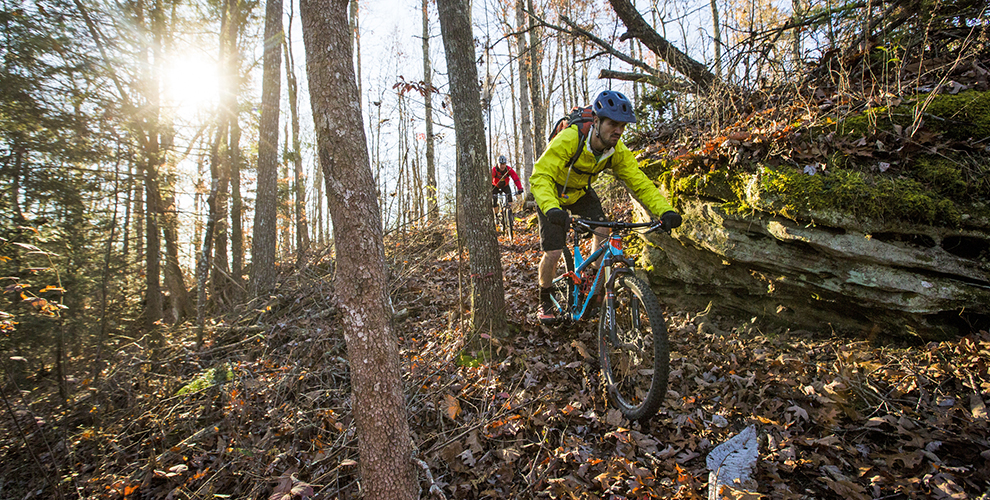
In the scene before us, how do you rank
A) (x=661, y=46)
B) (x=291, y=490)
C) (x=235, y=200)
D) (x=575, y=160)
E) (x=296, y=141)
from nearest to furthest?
(x=291, y=490)
(x=575, y=160)
(x=661, y=46)
(x=235, y=200)
(x=296, y=141)

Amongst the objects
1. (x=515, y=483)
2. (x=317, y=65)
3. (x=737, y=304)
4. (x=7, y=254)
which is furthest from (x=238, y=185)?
(x=737, y=304)

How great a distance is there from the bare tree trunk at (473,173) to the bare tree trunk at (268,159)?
634 centimetres

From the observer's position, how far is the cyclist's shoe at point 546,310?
4.21 m

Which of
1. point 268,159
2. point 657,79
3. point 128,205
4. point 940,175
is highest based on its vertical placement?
point 268,159

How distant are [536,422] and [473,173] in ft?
8.25

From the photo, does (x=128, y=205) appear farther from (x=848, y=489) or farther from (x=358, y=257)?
(x=848, y=489)

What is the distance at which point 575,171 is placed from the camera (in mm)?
3854

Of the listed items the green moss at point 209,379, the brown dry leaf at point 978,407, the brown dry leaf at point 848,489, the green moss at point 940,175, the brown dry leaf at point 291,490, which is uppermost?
the green moss at point 940,175

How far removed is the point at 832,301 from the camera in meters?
3.37

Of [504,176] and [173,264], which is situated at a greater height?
[504,176]

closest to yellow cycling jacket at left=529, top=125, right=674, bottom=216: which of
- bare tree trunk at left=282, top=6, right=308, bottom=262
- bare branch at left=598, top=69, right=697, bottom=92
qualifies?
bare branch at left=598, top=69, right=697, bottom=92

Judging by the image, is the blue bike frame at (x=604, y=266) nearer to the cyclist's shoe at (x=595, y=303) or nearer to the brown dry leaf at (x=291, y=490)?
the cyclist's shoe at (x=595, y=303)

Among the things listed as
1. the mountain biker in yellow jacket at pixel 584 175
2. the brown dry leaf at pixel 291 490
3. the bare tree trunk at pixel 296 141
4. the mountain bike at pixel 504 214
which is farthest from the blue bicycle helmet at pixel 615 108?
the bare tree trunk at pixel 296 141

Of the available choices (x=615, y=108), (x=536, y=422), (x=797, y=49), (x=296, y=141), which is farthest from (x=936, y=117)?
(x=296, y=141)
